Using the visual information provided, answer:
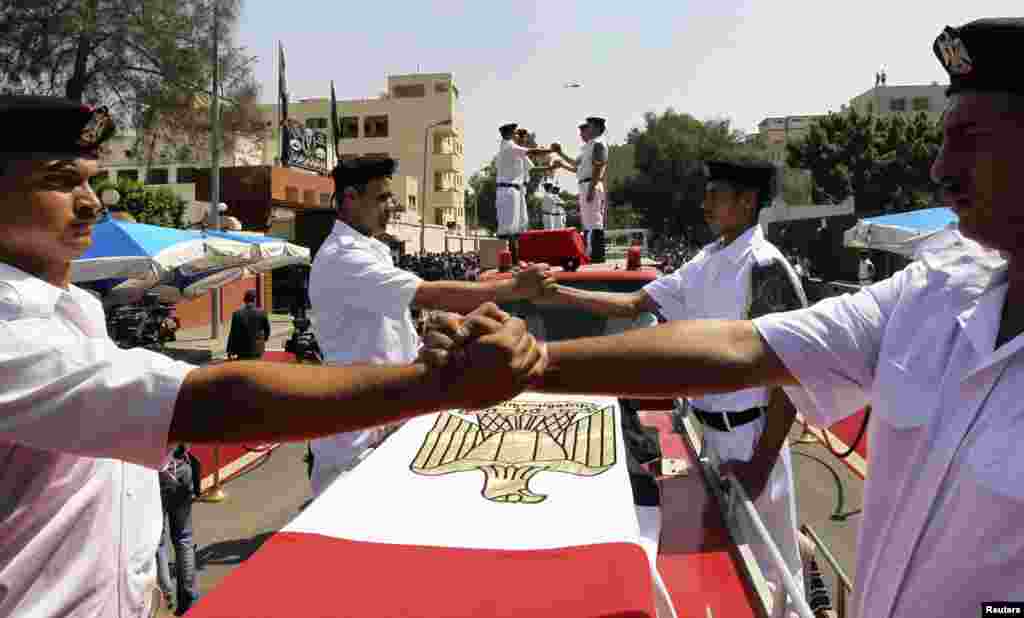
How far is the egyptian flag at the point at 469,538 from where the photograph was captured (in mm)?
2018

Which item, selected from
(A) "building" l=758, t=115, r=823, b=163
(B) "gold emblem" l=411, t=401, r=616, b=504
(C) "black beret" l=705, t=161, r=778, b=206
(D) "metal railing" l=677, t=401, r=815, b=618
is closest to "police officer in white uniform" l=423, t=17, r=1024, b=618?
(D) "metal railing" l=677, t=401, r=815, b=618

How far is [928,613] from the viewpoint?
4.45ft

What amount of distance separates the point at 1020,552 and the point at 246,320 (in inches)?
490

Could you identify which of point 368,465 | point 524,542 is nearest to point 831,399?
point 524,542

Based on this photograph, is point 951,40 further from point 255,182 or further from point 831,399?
point 255,182

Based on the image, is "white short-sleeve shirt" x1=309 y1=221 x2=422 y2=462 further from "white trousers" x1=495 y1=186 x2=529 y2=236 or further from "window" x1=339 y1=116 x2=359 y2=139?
"window" x1=339 y1=116 x2=359 y2=139

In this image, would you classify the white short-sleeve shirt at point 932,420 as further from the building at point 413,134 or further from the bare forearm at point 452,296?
the building at point 413,134

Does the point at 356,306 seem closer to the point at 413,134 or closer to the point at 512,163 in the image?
the point at 512,163

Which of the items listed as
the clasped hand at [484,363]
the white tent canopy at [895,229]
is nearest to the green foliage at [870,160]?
the white tent canopy at [895,229]

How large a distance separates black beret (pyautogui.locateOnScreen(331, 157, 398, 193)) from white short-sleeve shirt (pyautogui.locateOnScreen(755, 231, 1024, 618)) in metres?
→ 2.76

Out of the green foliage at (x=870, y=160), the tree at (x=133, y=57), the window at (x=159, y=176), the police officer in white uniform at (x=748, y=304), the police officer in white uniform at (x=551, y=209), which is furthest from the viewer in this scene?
the window at (x=159, y=176)

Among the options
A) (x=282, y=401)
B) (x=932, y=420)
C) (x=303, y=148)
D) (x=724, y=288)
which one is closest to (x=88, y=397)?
(x=282, y=401)

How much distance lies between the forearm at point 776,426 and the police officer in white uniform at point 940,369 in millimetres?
1231

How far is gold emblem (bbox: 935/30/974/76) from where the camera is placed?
1.50 metres
